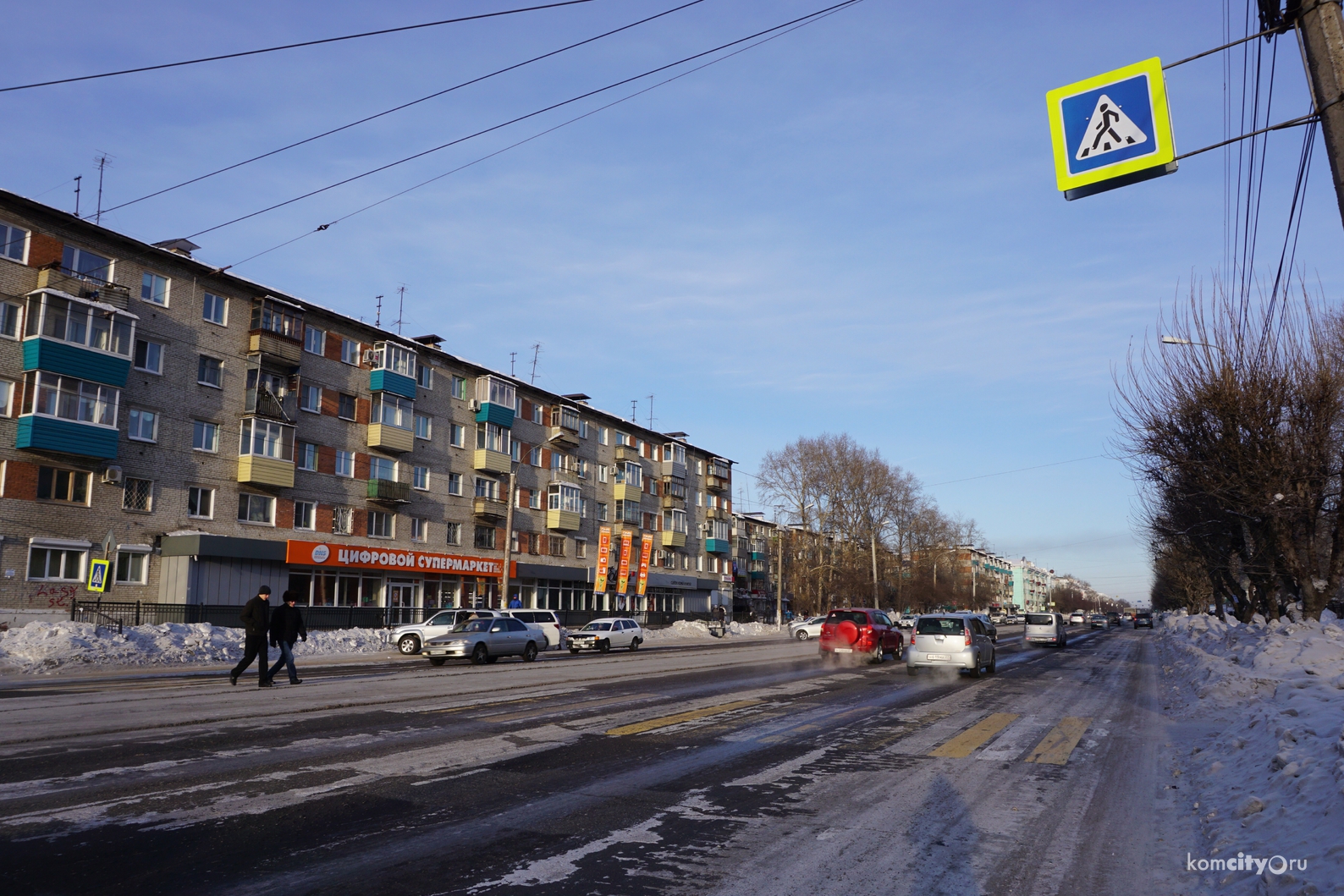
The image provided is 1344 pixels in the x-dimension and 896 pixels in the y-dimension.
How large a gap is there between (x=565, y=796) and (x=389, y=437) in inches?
1543

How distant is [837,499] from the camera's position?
2766 inches

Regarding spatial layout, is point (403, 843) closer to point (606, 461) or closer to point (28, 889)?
point (28, 889)

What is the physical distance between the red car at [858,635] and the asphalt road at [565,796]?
39.2 ft

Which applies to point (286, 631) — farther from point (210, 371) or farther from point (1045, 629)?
point (1045, 629)

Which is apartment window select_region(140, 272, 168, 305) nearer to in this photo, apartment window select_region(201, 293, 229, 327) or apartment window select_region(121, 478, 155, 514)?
apartment window select_region(201, 293, 229, 327)

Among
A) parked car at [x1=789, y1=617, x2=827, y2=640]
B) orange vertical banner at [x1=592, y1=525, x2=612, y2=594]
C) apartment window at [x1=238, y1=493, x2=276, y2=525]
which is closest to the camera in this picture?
apartment window at [x1=238, y1=493, x2=276, y2=525]

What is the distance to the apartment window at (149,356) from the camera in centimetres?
3334

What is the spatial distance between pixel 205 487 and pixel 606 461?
32.3 meters

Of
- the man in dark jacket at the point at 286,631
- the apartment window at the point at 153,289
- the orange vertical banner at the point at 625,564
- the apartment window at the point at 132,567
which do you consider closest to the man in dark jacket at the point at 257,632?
the man in dark jacket at the point at 286,631

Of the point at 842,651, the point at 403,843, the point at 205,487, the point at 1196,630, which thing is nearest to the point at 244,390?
the point at 205,487

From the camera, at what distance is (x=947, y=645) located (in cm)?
2095

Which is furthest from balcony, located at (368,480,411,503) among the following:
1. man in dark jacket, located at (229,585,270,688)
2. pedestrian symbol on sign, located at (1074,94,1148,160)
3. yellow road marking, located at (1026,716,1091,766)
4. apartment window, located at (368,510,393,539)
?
pedestrian symbol on sign, located at (1074,94,1148,160)

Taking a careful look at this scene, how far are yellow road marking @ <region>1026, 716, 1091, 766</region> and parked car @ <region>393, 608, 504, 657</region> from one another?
18.7m

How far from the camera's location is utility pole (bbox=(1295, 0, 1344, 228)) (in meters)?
6.47
